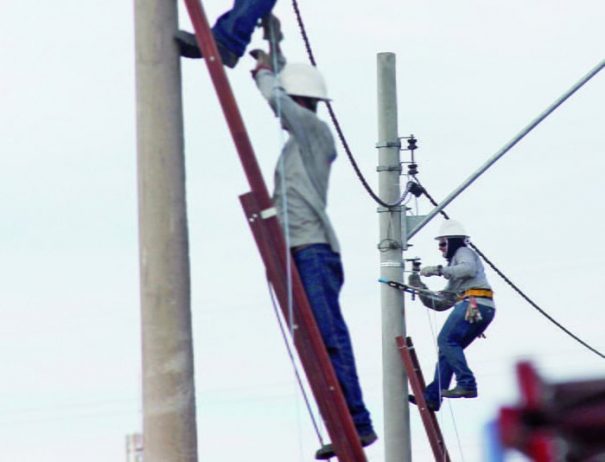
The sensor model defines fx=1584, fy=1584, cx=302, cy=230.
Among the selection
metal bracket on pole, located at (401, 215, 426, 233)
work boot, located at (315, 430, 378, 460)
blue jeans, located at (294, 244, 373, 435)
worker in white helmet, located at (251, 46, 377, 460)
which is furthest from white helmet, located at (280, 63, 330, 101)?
metal bracket on pole, located at (401, 215, 426, 233)

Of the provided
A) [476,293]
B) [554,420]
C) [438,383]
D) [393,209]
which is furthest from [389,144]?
[554,420]

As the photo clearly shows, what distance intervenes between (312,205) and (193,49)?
0.95m

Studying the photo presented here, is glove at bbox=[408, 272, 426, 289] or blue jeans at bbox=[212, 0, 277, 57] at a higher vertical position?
blue jeans at bbox=[212, 0, 277, 57]

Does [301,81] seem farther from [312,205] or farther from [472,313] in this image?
[472,313]

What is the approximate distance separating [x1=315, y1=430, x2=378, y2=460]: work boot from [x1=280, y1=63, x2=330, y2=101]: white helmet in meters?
1.61

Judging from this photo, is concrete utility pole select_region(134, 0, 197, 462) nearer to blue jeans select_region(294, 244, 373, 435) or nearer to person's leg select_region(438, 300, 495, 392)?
blue jeans select_region(294, 244, 373, 435)

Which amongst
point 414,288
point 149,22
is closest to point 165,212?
point 149,22

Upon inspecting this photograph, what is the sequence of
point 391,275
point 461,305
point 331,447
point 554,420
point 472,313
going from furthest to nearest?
point 391,275 → point 461,305 → point 472,313 → point 331,447 → point 554,420

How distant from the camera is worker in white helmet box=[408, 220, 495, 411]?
13.8 m

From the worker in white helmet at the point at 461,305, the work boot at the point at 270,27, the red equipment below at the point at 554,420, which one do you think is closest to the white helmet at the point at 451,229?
the worker in white helmet at the point at 461,305

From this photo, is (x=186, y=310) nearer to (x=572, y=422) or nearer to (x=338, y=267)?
(x=338, y=267)

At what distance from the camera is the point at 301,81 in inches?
290

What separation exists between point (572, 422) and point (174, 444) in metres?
3.54

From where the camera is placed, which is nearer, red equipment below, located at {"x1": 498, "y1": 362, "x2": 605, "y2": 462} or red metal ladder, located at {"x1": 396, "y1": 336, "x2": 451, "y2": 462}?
red equipment below, located at {"x1": 498, "y1": 362, "x2": 605, "y2": 462}
